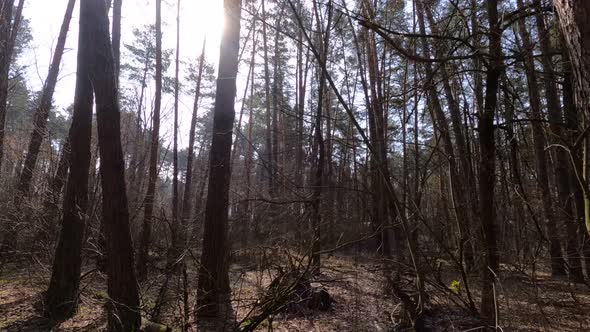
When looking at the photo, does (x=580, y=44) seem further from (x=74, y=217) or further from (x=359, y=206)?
(x=74, y=217)

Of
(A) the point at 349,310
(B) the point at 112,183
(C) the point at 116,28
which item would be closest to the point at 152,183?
(C) the point at 116,28

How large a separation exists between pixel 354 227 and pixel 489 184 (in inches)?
81.8

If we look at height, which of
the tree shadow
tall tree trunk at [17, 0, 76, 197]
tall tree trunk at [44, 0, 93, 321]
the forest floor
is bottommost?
the tree shadow

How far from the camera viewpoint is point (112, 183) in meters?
4.60

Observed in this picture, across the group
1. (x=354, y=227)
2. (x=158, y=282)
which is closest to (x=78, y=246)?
(x=158, y=282)

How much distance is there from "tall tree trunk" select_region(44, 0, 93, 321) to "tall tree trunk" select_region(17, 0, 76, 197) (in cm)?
260

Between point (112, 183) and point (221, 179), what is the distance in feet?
6.01

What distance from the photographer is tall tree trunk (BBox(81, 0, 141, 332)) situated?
440 cm

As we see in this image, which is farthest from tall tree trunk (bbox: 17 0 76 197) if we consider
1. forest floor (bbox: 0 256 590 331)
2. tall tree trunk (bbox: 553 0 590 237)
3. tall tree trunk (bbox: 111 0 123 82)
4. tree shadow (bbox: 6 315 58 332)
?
tall tree trunk (bbox: 553 0 590 237)

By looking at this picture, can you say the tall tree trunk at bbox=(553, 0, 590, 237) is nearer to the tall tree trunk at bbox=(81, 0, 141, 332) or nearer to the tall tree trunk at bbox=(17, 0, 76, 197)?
the tall tree trunk at bbox=(81, 0, 141, 332)

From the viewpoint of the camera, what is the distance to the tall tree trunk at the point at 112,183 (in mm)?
4398

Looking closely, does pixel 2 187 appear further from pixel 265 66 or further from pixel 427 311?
Answer: pixel 265 66

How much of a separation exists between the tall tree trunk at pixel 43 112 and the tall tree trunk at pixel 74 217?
260 centimetres

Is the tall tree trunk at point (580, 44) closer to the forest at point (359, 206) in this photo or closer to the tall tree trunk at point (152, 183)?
the forest at point (359, 206)
